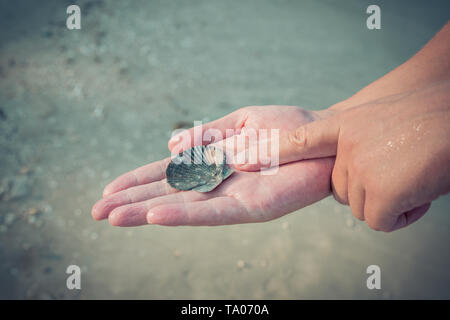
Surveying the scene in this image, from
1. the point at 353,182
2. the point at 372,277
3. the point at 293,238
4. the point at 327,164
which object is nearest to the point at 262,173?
the point at 327,164

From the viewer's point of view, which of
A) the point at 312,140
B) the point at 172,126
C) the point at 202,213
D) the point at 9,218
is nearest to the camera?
the point at 202,213

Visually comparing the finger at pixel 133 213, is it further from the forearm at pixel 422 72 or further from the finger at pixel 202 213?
the forearm at pixel 422 72

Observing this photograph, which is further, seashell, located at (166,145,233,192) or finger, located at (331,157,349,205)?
seashell, located at (166,145,233,192)

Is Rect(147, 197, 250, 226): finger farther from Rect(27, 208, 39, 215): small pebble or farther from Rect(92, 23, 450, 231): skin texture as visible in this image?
Rect(27, 208, 39, 215): small pebble

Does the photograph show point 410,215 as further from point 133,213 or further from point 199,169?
point 133,213

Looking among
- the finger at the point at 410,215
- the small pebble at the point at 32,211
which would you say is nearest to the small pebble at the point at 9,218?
the small pebble at the point at 32,211

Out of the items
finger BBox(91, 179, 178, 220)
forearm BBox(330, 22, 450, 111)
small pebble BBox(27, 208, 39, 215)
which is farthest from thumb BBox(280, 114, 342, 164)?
small pebble BBox(27, 208, 39, 215)

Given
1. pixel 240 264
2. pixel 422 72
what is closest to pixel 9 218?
pixel 240 264
